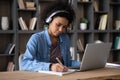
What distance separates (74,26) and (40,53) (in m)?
2.52

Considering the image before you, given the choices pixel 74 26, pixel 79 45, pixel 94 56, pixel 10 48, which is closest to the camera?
pixel 94 56

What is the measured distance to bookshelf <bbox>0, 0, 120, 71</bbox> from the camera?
4.35 meters

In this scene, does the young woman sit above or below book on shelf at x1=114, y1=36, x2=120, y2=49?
above

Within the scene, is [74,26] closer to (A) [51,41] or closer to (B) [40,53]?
(A) [51,41]

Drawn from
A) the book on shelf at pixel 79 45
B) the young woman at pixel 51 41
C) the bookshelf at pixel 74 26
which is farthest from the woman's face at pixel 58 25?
the book on shelf at pixel 79 45

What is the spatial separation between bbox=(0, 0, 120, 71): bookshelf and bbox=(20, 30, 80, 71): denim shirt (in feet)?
3.81

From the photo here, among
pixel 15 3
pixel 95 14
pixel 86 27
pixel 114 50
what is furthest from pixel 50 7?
pixel 114 50

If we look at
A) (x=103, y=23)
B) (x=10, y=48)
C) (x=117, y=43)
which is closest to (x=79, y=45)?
(x=103, y=23)

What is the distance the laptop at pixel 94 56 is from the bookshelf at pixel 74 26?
149 cm

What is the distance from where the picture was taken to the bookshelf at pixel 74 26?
14.3 ft

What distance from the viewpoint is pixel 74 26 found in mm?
4926

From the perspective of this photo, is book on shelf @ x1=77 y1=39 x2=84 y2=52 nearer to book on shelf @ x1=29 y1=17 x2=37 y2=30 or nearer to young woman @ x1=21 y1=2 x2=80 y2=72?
book on shelf @ x1=29 y1=17 x2=37 y2=30

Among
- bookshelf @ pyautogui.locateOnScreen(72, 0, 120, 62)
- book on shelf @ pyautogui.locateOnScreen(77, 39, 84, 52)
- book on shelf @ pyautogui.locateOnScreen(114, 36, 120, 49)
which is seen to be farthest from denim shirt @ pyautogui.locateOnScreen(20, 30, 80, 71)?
book on shelf @ pyautogui.locateOnScreen(114, 36, 120, 49)

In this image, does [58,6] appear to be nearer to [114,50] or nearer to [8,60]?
[8,60]
